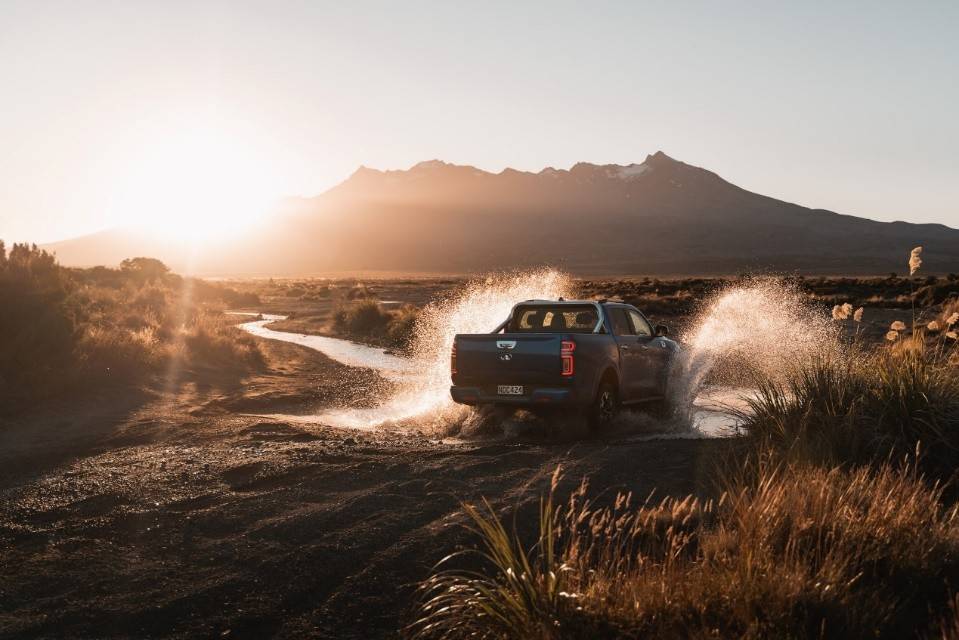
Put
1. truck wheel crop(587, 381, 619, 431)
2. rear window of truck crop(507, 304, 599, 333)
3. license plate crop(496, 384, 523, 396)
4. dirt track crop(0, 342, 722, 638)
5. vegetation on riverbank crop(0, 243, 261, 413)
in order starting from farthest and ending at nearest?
vegetation on riverbank crop(0, 243, 261, 413), rear window of truck crop(507, 304, 599, 333), truck wheel crop(587, 381, 619, 431), license plate crop(496, 384, 523, 396), dirt track crop(0, 342, 722, 638)

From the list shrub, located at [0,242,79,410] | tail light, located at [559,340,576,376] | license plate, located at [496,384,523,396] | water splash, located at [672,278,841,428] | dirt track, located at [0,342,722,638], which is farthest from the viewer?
water splash, located at [672,278,841,428]

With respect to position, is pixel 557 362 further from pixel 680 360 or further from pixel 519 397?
pixel 680 360

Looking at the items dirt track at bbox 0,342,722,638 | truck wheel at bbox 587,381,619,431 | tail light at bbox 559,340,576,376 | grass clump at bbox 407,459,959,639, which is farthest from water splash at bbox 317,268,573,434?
grass clump at bbox 407,459,959,639

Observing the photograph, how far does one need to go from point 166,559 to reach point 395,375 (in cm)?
1398

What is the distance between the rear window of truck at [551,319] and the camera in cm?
1218

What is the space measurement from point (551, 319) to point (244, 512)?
6454 mm

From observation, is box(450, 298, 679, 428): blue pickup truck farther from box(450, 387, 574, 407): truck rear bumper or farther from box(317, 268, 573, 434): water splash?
box(317, 268, 573, 434): water splash

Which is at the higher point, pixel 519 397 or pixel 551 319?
pixel 551 319

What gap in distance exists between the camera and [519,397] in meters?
11.0

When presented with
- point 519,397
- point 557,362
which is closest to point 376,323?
point 519,397

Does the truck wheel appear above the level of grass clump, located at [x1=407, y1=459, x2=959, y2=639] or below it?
below

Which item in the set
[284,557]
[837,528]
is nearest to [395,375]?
[284,557]

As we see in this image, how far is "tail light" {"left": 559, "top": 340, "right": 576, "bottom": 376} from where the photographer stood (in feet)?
35.2

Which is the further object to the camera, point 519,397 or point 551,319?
point 551,319
